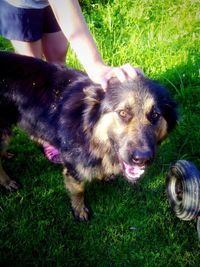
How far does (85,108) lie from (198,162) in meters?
1.62

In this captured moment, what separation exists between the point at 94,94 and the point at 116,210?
1.22 meters

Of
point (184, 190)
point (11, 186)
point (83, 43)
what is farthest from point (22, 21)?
point (184, 190)

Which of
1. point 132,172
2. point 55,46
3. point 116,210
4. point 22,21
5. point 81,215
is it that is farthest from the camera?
point 55,46

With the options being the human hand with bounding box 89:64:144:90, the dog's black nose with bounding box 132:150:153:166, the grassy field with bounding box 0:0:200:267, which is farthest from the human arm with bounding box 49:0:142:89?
the grassy field with bounding box 0:0:200:267

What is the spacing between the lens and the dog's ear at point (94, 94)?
8.38 feet

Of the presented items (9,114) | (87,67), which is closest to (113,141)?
(87,67)

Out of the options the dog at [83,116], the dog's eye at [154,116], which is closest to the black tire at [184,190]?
the dog at [83,116]

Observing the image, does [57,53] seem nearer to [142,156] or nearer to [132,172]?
[132,172]

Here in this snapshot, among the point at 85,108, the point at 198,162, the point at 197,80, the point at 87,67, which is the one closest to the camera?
the point at 87,67

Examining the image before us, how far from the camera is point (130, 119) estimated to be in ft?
7.84

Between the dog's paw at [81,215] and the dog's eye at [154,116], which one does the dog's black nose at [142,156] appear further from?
the dog's paw at [81,215]

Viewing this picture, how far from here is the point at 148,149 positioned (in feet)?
7.50

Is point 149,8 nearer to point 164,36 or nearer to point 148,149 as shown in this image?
point 164,36

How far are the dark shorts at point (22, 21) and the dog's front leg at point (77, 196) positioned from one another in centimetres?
126
